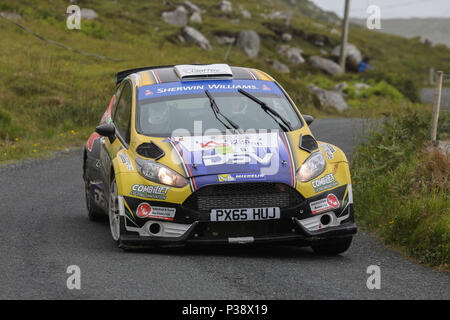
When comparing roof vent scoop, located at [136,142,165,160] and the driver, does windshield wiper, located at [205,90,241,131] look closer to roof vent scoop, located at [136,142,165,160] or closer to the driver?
the driver

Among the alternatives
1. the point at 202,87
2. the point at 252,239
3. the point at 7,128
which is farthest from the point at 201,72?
the point at 7,128

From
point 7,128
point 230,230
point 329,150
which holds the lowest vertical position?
point 7,128

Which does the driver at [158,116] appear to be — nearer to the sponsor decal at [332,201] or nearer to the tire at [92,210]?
the tire at [92,210]

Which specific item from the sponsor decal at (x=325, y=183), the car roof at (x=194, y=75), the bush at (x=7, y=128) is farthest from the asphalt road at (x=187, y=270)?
the bush at (x=7, y=128)

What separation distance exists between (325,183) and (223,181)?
99cm

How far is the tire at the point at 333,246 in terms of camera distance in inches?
300

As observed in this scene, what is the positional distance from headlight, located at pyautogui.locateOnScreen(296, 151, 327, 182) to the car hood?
0.10 meters

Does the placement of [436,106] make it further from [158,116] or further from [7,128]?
[7,128]

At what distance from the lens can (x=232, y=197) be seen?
7.23 meters

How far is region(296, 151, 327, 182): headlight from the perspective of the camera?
741cm

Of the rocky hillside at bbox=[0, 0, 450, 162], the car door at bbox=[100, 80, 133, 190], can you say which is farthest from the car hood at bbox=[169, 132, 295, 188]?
the rocky hillside at bbox=[0, 0, 450, 162]

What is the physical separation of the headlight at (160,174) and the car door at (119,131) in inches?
24.9

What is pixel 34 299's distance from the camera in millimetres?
5816
